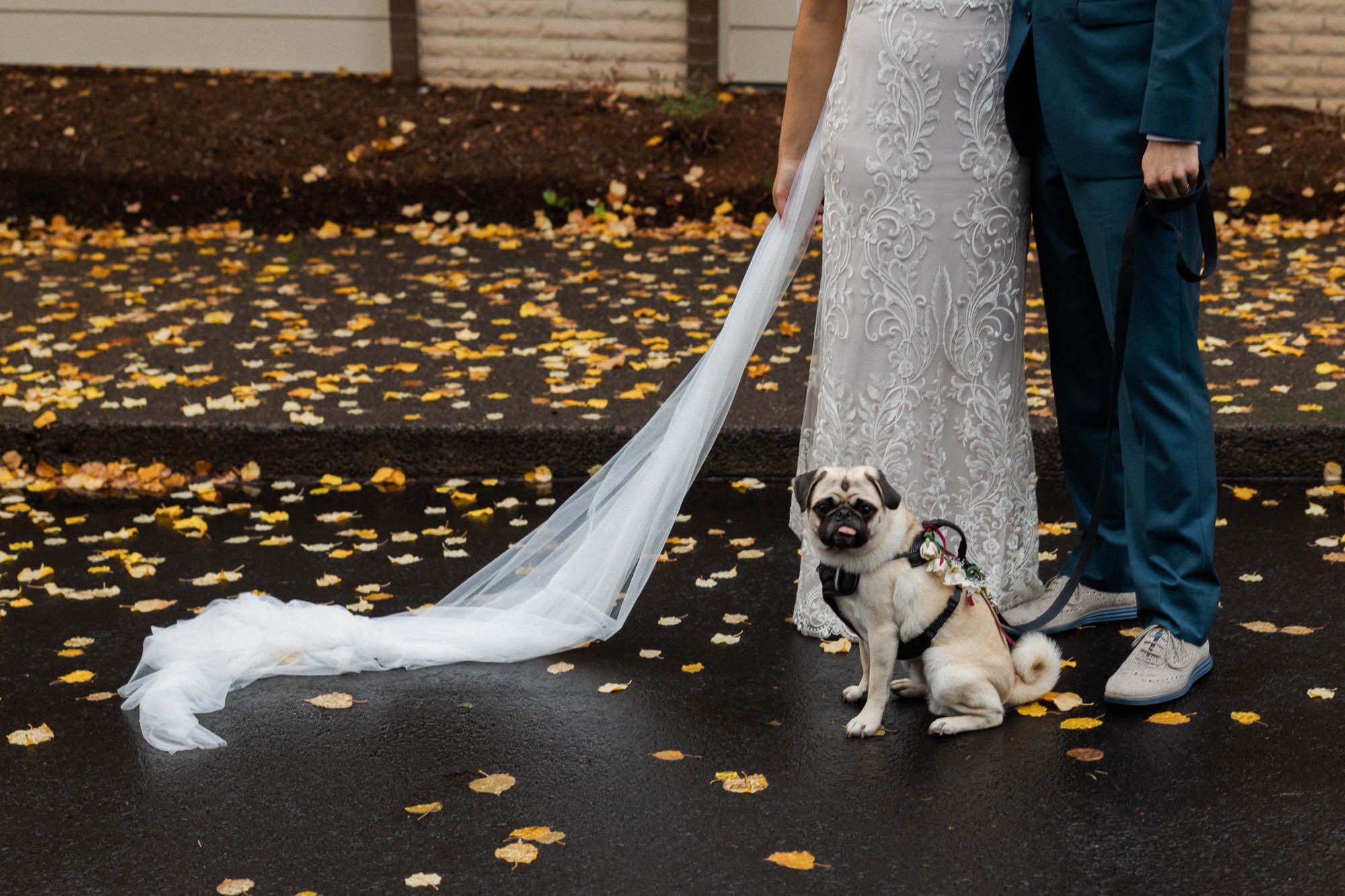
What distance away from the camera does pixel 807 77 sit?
3.81 m

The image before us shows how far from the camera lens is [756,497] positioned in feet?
17.0

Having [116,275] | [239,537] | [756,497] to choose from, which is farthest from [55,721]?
[116,275]

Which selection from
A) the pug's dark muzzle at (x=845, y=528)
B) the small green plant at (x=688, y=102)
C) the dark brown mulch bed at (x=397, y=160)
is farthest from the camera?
the small green plant at (x=688, y=102)

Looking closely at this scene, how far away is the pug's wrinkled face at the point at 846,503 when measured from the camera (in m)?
3.06

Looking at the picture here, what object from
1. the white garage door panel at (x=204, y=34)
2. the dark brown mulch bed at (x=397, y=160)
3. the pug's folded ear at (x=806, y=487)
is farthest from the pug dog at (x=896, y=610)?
the white garage door panel at (x=204, y=34)

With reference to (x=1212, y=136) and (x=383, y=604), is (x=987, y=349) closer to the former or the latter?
(x=1212, y=136)

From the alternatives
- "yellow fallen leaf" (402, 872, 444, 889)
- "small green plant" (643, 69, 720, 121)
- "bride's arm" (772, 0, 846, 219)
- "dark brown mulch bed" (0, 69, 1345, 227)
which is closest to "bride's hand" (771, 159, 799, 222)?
"bride's arm" (772, 0, 846, 219)

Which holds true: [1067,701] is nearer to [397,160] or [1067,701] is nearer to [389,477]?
[389,477]

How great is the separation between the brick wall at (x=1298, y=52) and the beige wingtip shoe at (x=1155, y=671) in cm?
894

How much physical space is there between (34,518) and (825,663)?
3.17 meters

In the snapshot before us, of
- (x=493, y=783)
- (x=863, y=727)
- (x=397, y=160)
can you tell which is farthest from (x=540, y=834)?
(x=397, y=160)

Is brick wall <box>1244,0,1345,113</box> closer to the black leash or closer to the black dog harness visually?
the black leash

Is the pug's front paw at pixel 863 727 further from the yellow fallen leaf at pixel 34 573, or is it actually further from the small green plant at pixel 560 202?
the small green plant at pixel 560 202

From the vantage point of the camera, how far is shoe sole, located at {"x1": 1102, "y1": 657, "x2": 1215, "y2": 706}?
10.9ft
